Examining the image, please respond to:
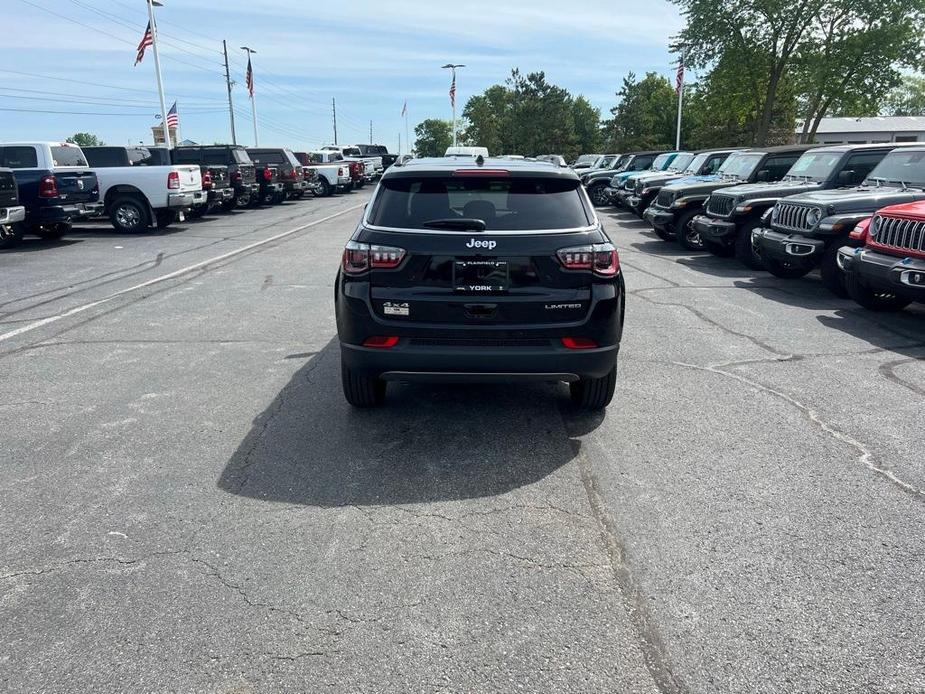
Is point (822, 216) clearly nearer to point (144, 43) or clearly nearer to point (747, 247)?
point (747, 247)

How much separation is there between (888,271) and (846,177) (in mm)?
4814

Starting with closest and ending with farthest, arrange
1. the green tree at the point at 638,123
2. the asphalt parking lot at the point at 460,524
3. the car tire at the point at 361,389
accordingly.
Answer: the asphalt parking lot at the point at 460,524
the car tire at the point at 361,389
the green tree at the point at 638,123

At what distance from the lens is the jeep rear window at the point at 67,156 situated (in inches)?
653

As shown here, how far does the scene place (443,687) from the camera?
2.54 metres

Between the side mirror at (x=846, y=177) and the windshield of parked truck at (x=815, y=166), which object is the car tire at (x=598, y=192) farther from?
the side mirror at (x=846, y=177)

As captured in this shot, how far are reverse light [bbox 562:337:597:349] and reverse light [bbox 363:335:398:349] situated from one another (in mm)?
1061

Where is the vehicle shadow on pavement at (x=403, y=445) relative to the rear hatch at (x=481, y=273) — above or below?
below

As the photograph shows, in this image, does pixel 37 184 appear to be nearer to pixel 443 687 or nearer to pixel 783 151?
pixel 783 151

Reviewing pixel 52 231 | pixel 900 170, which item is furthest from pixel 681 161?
pixel 52 231

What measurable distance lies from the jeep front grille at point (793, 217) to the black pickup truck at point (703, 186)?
362 cm

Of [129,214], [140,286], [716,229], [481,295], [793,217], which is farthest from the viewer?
[129,214]

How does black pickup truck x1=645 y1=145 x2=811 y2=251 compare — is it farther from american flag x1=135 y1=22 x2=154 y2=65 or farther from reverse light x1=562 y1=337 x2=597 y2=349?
american flag x1=135 y1=22 x2=154 y2=65

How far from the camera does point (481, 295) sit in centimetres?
454

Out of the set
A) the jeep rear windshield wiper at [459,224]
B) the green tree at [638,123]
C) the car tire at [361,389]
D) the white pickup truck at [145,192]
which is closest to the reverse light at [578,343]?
the jeep rear windshield wiper at [459,224]
